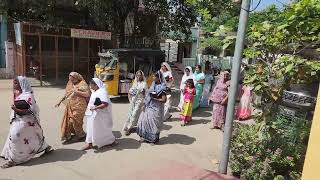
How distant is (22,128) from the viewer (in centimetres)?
611

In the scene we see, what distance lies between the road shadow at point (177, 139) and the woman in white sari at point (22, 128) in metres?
2.74

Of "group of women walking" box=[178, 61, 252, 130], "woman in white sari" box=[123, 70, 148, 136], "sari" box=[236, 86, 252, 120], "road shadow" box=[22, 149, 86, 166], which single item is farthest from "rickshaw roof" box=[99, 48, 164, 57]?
"road shadow" box=[22, 149, 86, 166]

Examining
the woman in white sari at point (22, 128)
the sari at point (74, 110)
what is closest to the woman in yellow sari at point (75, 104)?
the sari at point (74, 110)

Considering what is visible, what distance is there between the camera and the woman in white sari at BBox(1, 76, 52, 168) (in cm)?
605

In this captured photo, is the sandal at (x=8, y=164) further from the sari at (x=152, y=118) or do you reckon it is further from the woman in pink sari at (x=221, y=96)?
the woman in pink sari at (x=221, y=96)

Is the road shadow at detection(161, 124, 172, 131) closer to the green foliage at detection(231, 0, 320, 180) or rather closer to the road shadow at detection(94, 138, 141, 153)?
the road shadow at detection(94, 138, 141, 153)

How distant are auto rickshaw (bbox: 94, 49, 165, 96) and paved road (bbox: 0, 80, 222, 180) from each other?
6.39 feet

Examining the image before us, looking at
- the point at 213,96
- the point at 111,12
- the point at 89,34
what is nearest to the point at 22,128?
the point at 213,96

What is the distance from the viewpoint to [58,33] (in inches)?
596

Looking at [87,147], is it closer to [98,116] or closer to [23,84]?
[98,116]

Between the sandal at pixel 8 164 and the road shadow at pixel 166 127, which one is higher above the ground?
the road shadow at pixel 166 127

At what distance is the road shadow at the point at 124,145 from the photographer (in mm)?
7227

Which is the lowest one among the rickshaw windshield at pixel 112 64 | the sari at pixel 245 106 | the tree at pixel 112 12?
the sari at pixel 245 106

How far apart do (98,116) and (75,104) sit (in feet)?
1.92
